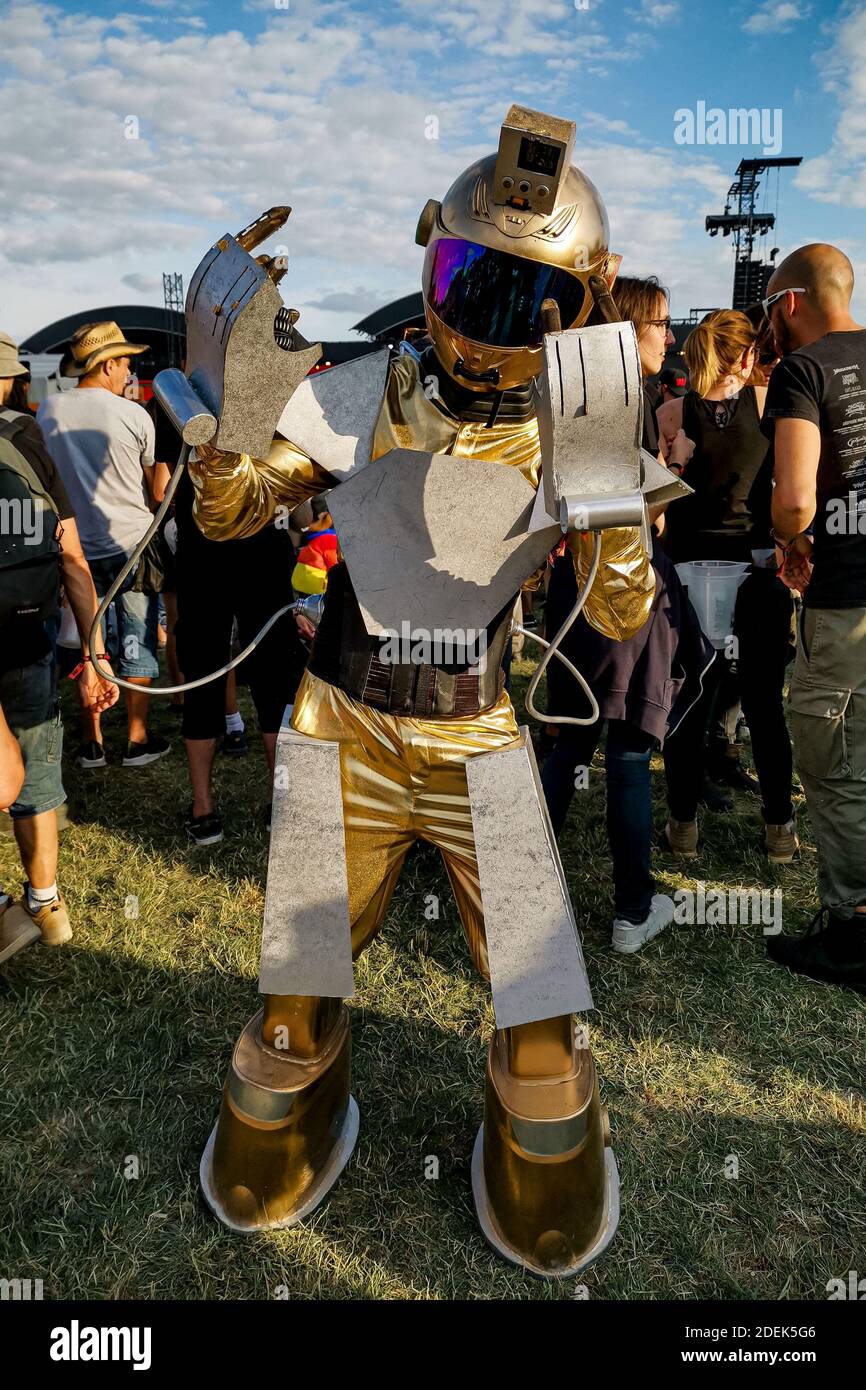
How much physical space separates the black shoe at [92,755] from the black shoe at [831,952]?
321 cm

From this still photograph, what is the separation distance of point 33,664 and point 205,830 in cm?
107

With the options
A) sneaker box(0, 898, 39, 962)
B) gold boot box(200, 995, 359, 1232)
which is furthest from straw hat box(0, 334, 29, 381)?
gold boot box(200, 995, 359, 1232)

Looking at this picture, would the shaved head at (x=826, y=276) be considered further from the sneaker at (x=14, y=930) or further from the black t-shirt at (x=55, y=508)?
the sneaker at (x=14, y=930)

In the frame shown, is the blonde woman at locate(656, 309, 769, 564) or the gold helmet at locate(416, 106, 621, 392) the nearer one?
the gold helmet at locate(416, 106, 621, 392)

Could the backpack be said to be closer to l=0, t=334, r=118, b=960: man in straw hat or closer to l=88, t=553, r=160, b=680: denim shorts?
l=0, t=334, r=118, b=960: man in straw hat

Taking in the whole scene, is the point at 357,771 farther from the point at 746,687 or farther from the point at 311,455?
the point at 746,687

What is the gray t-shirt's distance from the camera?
3.98 metres

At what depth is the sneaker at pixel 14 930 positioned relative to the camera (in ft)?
8.86

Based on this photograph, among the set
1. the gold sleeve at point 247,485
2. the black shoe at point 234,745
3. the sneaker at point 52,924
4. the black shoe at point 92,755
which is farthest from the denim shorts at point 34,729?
the black shoe at point 234,745

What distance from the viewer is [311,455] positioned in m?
1.61

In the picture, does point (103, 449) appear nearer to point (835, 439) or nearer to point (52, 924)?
point (52, 924)

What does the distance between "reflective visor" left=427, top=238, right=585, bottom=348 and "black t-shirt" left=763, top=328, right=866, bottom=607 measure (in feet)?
3.64

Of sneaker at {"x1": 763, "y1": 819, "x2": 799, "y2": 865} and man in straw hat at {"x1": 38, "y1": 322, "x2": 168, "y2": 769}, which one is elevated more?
man in straw hat at {"x1": 38, "y1": 322, "x2": 168, "y2": 769}
